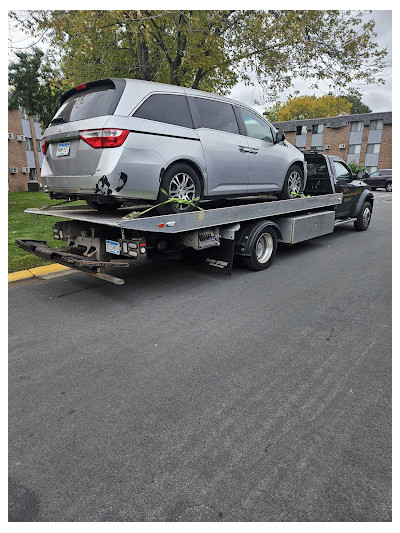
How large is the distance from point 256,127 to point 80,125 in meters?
3.26

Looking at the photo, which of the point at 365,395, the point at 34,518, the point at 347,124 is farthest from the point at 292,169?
the point at 347,124

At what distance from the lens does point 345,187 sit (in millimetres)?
9172

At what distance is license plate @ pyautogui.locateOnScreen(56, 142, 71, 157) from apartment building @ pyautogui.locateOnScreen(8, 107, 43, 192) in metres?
26.4

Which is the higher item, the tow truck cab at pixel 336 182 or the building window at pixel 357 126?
the building window at pixel 357 126

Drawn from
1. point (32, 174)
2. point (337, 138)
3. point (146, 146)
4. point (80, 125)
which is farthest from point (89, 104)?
point (337, 138)

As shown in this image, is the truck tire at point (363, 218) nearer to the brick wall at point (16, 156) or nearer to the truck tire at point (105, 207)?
the truck tire at point (105, 207)

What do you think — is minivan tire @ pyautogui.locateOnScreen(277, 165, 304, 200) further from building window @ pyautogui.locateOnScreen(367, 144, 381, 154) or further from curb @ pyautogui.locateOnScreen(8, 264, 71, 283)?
building window @ pyautogui.locateOnScreen(367, 144, 381, 154)

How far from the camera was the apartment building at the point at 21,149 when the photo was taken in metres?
28.6

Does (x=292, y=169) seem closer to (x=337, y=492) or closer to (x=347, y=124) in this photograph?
(x=337, y=492)

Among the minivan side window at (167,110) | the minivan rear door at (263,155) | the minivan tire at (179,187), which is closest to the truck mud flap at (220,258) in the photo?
the minivan tire at (179,187)

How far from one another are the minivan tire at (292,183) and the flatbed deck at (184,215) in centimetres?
26

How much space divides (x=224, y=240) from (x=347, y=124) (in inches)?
1760

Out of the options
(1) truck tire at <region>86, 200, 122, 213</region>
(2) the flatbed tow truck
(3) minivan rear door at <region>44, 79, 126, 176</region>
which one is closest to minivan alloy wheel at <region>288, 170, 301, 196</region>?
(2) the flatbed tow truck

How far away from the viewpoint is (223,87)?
12.9 m
